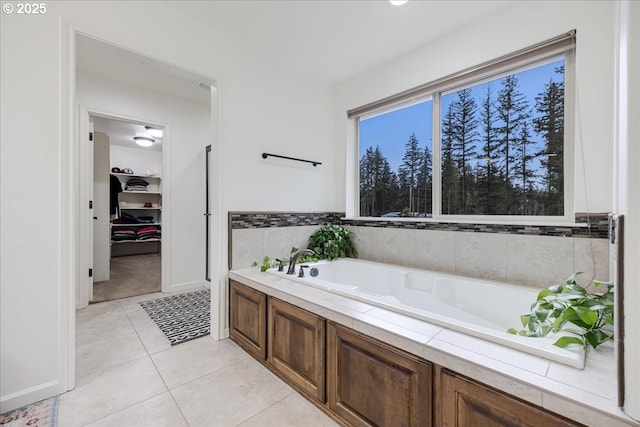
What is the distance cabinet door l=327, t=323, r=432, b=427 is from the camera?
107 centimetres

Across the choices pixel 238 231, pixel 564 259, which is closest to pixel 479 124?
pixel 564 259

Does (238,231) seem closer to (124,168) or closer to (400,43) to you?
(400,43)

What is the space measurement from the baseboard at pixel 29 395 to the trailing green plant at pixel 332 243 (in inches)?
79.1

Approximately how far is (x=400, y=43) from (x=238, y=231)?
2164mm

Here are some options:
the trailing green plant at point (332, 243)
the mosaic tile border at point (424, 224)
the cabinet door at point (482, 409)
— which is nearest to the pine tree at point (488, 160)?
the mosaic tile border at point (424, 224)

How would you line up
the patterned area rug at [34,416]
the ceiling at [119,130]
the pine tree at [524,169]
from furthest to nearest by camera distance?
1. the ceiling at [119,130]
2. the pine tree at [524,169]
3. the patterned area rug at [34,416]

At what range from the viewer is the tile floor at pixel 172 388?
1419mm

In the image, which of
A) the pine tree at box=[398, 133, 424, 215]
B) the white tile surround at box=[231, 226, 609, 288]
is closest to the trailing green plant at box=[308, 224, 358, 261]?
the white tile surround at box=[231, 226, 609, 288]

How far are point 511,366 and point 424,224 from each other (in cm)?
161

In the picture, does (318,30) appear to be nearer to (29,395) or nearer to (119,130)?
(29,395)

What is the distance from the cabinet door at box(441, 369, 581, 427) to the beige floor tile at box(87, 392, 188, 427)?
127 centimetres

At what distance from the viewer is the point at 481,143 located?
2256mm

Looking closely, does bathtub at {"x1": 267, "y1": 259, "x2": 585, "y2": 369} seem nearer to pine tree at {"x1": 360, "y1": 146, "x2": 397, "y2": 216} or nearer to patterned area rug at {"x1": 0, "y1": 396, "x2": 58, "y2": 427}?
pine tree at {"x1": 360, "y1": 146, "x2": 397, "y2": 216}

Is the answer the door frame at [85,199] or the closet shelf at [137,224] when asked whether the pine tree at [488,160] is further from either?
the closet shelf at [137,224]
